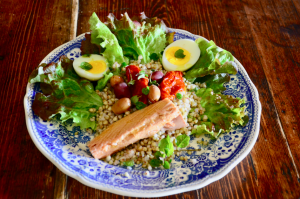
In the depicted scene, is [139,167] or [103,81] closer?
[139,167]

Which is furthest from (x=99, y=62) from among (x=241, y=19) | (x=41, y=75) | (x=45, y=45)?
(x=241, y=19)

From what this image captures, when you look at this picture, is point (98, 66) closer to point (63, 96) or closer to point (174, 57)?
point (63, 96)

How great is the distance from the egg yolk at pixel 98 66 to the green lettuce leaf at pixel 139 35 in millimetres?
354

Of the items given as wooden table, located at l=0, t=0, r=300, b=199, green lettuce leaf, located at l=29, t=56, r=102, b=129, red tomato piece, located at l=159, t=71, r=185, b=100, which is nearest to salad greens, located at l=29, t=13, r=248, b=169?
green lettuce leaf, located at l=29, t=56, r=102, b=129

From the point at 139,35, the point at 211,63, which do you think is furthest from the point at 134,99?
the point at 211,63

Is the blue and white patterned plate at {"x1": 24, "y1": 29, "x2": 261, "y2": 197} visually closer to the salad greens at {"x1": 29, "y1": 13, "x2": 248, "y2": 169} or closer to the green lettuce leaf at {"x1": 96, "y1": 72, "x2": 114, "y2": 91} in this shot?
the salad greens at {"x1": 29, "y1": 13, "x2": 248, "y2": 169}

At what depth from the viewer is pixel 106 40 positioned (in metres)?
2.39

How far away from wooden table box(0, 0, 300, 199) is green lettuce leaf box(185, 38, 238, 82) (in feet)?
1.93

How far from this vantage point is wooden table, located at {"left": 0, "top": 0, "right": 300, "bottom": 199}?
6.44 feet

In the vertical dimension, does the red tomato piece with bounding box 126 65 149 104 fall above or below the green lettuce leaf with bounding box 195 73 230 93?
above

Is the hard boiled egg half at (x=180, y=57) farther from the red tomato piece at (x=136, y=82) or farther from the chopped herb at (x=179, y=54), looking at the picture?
the red tomato piece at (x=136, y=82)

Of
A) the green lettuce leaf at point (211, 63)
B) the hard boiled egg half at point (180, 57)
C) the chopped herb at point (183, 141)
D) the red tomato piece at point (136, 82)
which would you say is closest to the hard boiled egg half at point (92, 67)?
the red tomato piece at point (136, 82)

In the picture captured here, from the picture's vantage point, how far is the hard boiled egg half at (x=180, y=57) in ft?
8.27

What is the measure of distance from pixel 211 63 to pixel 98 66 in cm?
120
